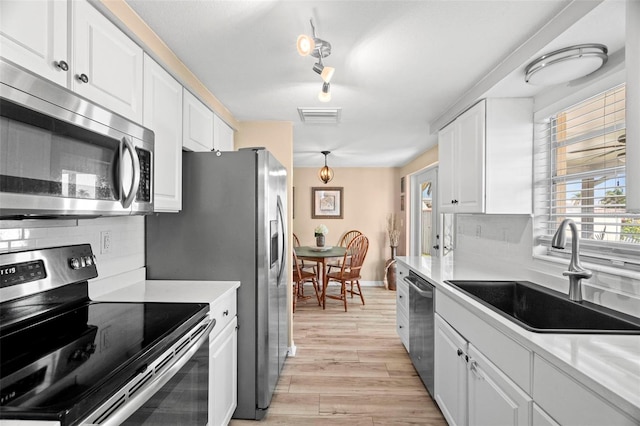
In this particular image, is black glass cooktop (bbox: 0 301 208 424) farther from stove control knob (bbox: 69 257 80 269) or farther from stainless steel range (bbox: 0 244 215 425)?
stove control knob (bbox: 69 257 80 269)

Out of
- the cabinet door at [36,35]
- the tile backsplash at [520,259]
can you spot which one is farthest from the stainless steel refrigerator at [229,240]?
the tile backsplash at [520,259]

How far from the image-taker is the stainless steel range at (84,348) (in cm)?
78

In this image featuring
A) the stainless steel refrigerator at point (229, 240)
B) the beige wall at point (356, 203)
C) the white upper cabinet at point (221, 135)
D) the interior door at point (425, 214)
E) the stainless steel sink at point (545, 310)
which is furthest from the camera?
the beige wall at point (356, 203)

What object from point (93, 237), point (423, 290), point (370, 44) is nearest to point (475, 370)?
point (423, 290)

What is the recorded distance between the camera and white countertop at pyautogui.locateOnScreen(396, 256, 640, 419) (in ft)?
2.72

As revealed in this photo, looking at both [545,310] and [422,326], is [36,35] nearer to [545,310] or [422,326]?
[545,310]

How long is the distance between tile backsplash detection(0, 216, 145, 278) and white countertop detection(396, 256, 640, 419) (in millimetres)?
1927

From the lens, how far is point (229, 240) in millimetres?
2100

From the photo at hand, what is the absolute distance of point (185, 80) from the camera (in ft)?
6.66

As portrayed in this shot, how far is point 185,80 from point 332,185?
14.4 ft

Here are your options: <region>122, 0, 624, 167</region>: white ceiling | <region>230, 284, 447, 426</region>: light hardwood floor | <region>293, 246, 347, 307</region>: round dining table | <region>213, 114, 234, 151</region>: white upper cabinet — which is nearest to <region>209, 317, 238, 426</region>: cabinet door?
<region>230, 284, 447, 426</region>: light hardwood floor

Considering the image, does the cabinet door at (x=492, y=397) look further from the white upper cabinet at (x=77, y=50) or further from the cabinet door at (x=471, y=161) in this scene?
the white upper cabinet at (x=77, y=50)

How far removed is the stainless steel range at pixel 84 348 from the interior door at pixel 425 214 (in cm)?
371

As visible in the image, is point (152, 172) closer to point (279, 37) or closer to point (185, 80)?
point (185, 80)
